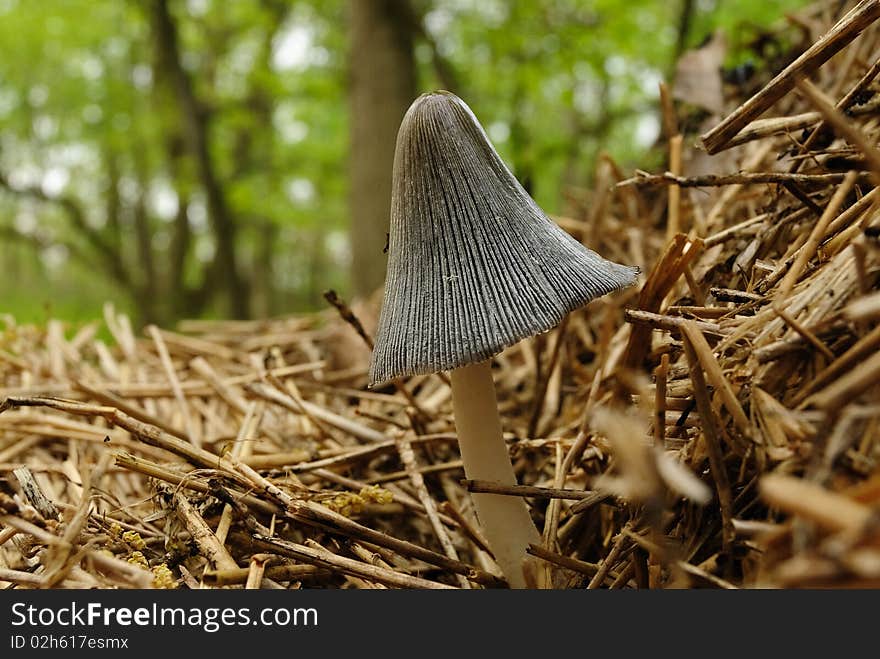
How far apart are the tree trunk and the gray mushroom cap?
10.4 feet

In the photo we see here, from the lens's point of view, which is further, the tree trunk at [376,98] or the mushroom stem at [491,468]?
the tree trunk at [376,98]

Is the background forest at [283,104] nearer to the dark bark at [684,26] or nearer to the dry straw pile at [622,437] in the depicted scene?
the dark bark at [684,26]

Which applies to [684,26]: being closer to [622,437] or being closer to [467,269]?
[467,269]

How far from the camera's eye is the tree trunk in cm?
454

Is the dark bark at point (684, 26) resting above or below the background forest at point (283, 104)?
below

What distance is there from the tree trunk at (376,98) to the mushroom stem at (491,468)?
123 inches

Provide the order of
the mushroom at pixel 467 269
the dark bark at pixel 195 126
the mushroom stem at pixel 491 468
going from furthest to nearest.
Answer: the dark bark at pixel 195 126 < the mushroom stem at pixel 491 468 < the mushroom at pixel 467 269

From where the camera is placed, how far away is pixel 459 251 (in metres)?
1.32

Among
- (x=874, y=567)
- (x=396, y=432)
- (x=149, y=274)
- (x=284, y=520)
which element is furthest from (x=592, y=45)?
(x=149, y=274)

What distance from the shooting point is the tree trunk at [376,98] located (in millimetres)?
4535

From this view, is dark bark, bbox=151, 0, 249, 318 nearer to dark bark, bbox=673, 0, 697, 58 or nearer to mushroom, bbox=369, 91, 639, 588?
dark bark, bbox=673, 0, 697, 58

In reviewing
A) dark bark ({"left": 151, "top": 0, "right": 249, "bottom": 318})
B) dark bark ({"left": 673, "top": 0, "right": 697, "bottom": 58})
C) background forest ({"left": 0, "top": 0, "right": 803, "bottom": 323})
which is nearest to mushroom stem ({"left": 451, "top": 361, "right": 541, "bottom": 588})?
background forest ({"left": 0, "top": 0, "right": 803, "bottom": 323})

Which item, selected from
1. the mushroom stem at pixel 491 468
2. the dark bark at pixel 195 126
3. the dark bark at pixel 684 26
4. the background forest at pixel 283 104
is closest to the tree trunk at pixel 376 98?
the background forest at pixel 283 104

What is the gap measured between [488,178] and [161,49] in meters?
7.61
